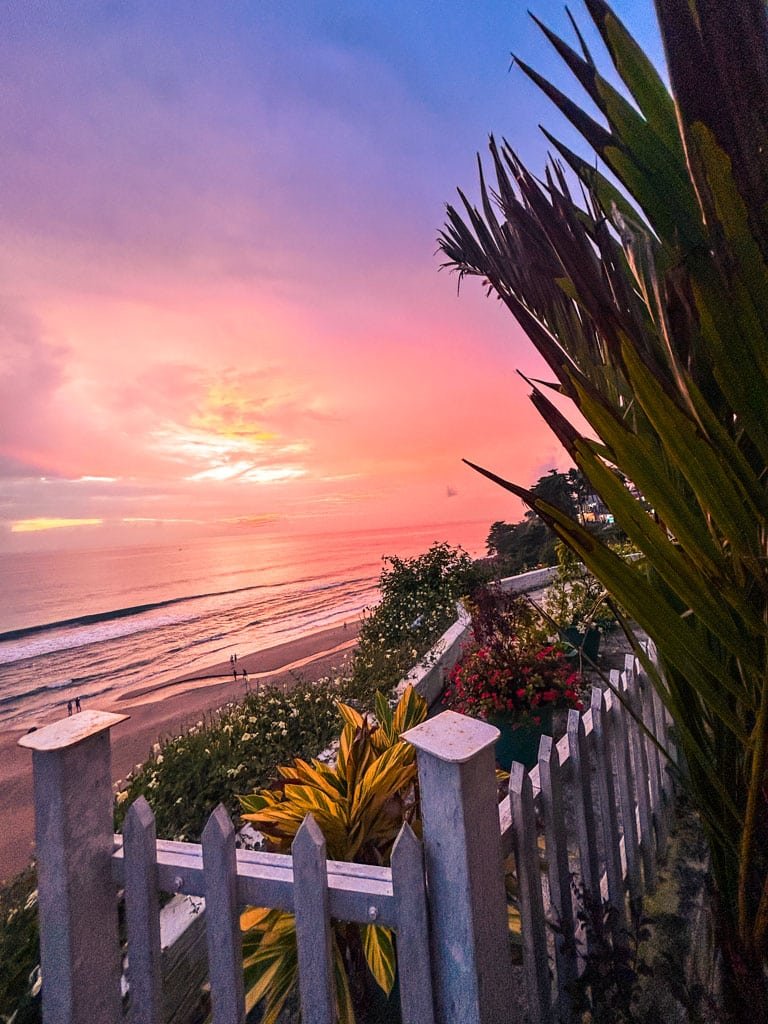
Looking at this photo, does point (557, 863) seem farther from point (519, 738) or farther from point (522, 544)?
point (522, 544)

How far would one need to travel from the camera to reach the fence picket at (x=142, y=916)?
137cm

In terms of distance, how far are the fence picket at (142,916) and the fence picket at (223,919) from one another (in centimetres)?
21

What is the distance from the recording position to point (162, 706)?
26.6ft

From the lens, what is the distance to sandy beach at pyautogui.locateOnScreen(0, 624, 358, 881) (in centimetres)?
434

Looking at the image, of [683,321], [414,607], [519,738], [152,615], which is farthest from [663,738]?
[152,615]

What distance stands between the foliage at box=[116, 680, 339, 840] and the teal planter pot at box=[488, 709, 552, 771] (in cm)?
127

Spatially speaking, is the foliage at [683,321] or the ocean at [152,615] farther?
the ocean at [152,615]

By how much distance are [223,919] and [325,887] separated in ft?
0.94

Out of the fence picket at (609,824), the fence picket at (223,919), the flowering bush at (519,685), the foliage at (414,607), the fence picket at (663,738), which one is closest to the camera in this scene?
the fence picket at (223,919)

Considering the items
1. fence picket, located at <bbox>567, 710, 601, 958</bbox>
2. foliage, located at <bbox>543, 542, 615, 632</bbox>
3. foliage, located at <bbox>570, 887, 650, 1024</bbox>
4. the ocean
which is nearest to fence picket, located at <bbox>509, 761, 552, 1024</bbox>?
foliage, located at <bbox>570, 887, 650, 1024</bbox>

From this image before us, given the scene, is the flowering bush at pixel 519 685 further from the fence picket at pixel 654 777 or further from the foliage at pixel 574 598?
the foliage at pixel 574 598

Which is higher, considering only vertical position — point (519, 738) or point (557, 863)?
point (557, 863)

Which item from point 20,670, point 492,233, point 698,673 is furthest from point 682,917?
point 20,670

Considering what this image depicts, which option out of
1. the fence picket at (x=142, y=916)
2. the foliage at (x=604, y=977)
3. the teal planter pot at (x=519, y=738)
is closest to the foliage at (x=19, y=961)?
the fence picket at (x=142, y=916)
